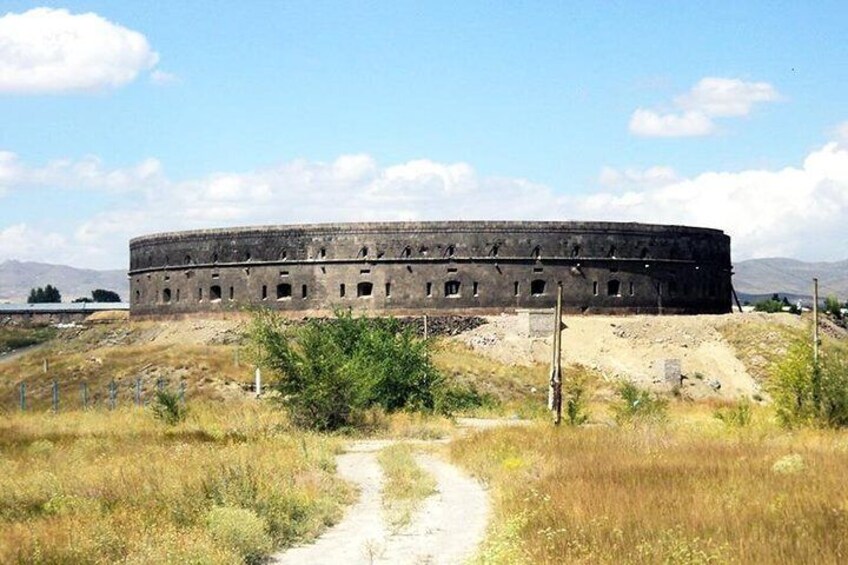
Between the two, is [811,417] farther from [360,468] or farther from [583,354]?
[583,354]

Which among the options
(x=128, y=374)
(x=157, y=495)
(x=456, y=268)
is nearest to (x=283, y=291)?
(x=456, y=268)

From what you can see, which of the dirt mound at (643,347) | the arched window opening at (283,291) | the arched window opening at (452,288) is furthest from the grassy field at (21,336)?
the dirt mound at (643,347)

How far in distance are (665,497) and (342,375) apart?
12686 millimetres

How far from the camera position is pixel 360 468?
16688 mm

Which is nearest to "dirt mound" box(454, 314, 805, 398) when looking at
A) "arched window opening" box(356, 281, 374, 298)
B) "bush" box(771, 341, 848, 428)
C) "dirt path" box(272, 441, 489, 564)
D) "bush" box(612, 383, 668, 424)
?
"arched window opening" box(356, 281, 374, 298)

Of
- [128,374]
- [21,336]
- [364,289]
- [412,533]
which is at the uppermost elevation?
[364,289]

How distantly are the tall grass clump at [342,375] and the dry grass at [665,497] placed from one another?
566 cm

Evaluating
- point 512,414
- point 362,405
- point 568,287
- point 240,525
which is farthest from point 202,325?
point 240,525

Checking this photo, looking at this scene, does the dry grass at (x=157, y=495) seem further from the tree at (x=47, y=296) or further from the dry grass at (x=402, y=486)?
the tree at (x=47, y=296)

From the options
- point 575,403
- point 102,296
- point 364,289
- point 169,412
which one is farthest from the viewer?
point 102,296

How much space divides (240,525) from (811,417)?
13.2 m

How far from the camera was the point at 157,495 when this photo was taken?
1141 centimetres

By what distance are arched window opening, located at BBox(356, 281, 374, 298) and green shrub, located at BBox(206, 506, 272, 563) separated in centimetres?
3909

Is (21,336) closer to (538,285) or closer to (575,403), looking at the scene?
(538,285)
